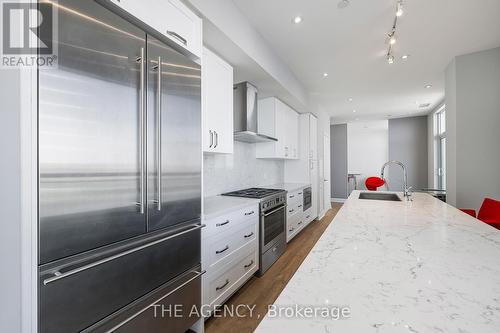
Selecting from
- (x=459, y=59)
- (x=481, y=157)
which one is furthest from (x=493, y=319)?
(x=459, y=59)

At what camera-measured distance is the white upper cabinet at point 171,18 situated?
4.16 feet

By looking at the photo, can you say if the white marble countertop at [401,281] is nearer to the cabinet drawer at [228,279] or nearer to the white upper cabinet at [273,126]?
the cabinet drawer at [228,279]

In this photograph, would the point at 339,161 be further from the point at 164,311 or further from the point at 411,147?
the point at 164,311

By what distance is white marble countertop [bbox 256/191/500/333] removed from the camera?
0.51 metres

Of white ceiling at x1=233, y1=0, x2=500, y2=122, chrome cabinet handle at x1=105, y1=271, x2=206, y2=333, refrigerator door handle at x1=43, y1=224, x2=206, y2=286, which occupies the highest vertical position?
white ceiling at x1=233, y1=0, x2=500, y2=122

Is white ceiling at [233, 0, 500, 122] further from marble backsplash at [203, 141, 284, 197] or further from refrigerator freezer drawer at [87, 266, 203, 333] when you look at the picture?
refrigerator freezer drawer at [87, 266, 203, 333]

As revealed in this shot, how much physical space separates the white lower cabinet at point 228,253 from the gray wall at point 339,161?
6572mm

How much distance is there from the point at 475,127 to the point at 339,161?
5.23m

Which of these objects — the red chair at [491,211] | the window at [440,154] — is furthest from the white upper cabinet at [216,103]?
the window at [440,154]

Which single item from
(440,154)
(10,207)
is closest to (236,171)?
(10,207)

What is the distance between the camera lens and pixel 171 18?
1.49m

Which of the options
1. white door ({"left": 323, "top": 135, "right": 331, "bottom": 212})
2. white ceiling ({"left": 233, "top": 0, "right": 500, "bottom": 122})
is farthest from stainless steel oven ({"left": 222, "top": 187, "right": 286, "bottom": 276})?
white door ({"left": 323, "top": 135, "right": 331, "bottom": 212})

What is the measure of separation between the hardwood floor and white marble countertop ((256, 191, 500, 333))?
1.22 metres

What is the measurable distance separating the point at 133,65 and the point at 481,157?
13.7 ft
